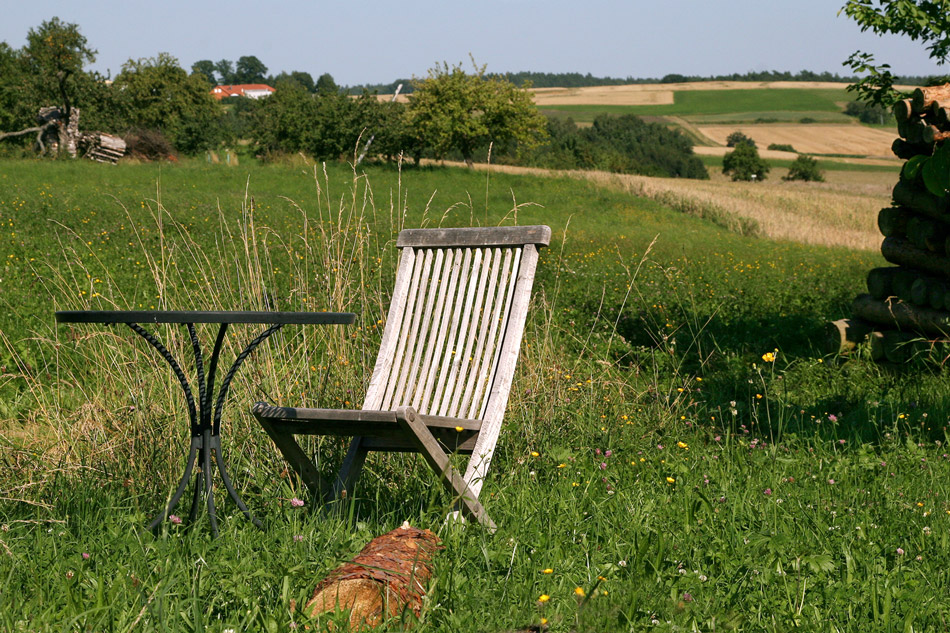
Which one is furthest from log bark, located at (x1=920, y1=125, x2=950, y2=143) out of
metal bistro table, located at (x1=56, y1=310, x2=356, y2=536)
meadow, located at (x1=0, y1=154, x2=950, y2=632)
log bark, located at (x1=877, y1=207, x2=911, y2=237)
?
metal bistro table, located at (x1=56, y1=310, x2=356, y2=536)

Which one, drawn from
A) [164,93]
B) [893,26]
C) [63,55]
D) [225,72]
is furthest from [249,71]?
[893,26]

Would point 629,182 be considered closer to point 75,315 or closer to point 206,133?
point 206,133

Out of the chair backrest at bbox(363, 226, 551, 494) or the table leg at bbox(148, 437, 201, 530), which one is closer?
the table leg at bbox(148, 437, 201, 530)

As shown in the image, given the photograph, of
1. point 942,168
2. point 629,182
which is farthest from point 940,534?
point 629,182

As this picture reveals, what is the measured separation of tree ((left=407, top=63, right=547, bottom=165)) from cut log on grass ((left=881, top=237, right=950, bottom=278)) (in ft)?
89.2

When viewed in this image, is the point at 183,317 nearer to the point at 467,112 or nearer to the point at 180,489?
the point at 180,489

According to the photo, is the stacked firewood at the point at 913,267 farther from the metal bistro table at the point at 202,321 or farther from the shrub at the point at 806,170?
the shrub at the point at 806,170

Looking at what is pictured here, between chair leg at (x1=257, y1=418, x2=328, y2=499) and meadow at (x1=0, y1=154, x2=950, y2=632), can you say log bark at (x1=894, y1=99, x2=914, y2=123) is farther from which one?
chair leg at (x1=257, y1=418, x2=328, y2=499)

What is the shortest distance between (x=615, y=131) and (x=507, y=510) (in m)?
70.5

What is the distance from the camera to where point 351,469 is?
3.14m

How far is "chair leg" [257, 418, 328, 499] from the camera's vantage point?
2.84 metres

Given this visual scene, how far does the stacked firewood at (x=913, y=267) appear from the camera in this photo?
5.80 metres

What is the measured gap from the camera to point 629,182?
87.7 feet

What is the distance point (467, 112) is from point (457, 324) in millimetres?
31762
